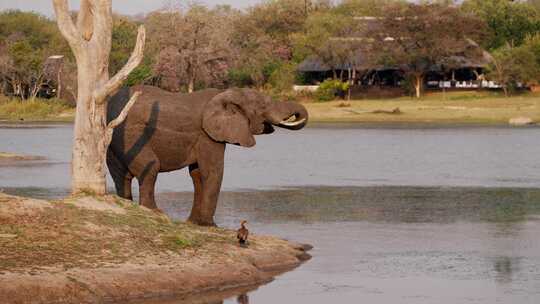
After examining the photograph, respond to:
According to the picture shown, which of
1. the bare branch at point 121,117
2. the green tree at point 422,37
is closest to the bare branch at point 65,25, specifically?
the bare branch at point 121,117

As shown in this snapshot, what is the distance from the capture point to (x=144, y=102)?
21.6 metres

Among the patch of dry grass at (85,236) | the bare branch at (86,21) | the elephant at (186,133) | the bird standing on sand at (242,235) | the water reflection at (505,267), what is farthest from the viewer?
the elephant at (186,133)

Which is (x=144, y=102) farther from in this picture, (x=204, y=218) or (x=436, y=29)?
(x=436, y=29)

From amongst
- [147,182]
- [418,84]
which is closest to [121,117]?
[147,182]

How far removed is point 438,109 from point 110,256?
6254cm

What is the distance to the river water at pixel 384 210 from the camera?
59.4 feet

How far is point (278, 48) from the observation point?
358ft

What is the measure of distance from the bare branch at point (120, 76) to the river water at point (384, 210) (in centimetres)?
393

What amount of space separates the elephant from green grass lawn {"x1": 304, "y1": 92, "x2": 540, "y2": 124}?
5491cm

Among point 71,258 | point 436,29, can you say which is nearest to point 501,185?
point 71,258

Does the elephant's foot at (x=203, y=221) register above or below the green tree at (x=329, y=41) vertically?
below

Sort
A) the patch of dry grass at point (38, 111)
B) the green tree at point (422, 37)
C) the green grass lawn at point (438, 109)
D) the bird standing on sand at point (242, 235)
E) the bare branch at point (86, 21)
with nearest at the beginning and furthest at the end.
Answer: the bird standing on sand at point (242, 235) → the bare branch at point (86, 21) → the green grass lawn at point (438, 109) → the patch of dry grass at point (38, 111) → the green tree at point (422, 37)

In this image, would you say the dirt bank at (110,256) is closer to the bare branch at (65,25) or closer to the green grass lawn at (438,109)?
the bare branch at (65,25)

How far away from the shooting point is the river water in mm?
18094
